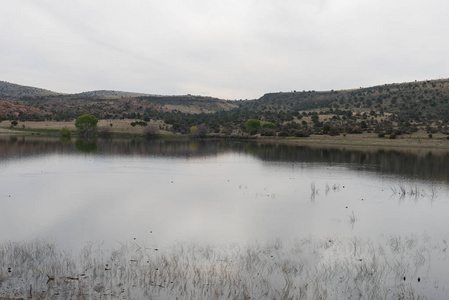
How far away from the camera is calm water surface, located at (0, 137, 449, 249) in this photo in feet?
64.4

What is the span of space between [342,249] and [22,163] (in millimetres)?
41120

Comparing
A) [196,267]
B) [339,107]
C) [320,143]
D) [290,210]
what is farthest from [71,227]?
[339,107]

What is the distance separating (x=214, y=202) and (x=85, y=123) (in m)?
93.3

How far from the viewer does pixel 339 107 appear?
14800cm

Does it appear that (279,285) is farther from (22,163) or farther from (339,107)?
(339,107)

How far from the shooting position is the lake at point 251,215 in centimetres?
1587

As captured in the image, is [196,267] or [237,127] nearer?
[196,267]

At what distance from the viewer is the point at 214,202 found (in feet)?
88.8

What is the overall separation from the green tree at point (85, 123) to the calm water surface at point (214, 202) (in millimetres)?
63840

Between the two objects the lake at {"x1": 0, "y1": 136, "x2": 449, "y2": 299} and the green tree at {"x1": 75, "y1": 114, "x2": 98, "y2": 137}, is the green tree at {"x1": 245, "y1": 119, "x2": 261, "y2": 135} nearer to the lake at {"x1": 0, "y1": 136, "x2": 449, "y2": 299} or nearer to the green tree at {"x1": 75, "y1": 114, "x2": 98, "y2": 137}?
the green tree at {"x1": 75, "y1": 114, "x2": 98, "y2": 137}

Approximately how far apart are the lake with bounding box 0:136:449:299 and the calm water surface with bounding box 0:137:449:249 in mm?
88

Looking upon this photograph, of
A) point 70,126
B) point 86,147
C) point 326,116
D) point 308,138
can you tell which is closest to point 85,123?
point 70,126

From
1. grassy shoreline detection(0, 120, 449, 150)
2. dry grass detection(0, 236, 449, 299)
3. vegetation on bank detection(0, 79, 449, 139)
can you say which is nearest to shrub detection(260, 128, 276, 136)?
vegetation on bank detection(0, 79, 449, 139)

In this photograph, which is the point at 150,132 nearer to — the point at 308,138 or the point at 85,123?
the point at 85,123
